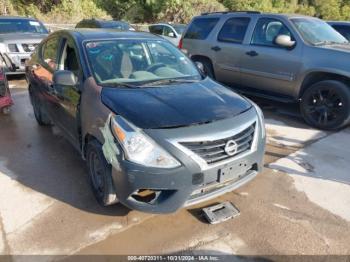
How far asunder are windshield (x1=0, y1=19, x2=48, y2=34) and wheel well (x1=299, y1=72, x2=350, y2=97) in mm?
7583

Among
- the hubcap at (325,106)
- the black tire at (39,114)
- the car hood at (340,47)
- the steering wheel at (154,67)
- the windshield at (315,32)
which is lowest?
the black tire at (39,114)

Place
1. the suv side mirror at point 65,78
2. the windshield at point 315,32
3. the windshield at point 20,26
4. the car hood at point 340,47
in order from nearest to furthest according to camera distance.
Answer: the suv side mirror at point 65,78 → the car hood at point 340,47 → the windshield at point 315,32 → the windshield at point 20,26

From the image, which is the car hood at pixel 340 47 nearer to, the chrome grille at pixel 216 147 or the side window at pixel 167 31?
the chrome grille at pixel 216 147

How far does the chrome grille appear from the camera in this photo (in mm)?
2602

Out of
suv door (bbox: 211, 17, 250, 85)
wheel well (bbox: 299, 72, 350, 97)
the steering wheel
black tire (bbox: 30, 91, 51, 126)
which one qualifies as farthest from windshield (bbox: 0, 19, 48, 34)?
wheel well (bbox: 299, 72, 350, 97)

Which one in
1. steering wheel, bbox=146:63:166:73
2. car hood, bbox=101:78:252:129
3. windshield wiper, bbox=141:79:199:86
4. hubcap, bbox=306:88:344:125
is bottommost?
hubcap, bbox=306:88:344:125

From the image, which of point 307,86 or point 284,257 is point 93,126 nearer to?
point 284,257

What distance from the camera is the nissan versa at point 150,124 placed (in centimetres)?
257

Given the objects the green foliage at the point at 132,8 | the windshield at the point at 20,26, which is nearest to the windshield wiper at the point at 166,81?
the windshield at the point at 20,26

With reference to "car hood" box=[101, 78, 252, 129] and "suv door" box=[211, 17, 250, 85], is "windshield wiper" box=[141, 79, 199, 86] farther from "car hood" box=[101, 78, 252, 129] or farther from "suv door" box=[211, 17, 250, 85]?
"suv door" box=[211, 17, 250, 85]

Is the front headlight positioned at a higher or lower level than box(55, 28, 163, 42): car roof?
lower

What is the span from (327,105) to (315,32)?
137 cm

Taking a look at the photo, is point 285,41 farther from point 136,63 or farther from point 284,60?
point 136,63

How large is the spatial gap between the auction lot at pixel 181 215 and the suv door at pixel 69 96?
52 centimetres
